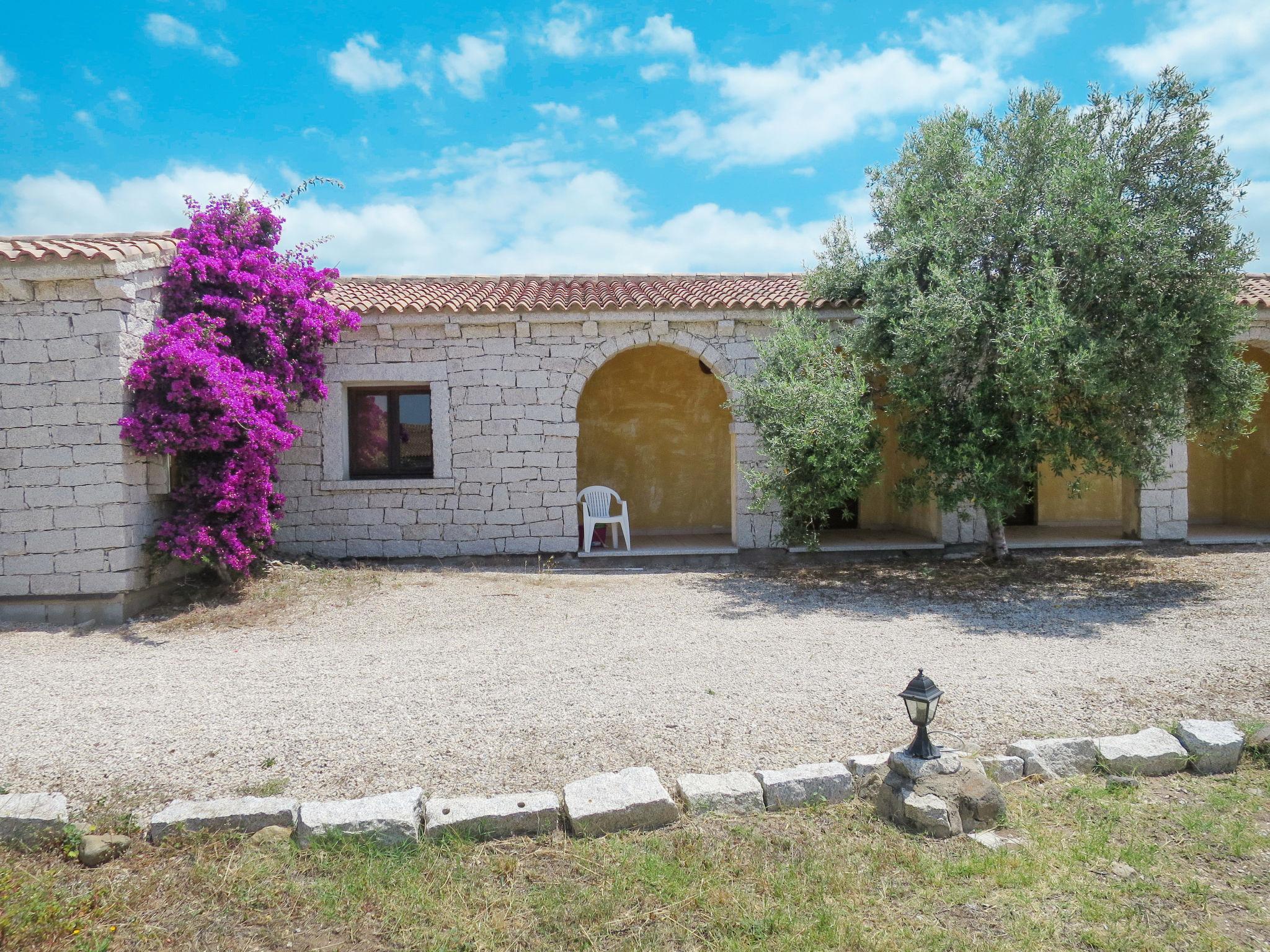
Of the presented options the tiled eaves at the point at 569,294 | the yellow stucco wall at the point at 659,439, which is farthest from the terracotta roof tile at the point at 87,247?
the yellow stucco wall at the point at 659,439

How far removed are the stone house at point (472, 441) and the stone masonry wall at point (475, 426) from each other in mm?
25

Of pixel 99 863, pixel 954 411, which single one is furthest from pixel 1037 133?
pixel 99 863

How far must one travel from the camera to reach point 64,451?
23.3ft

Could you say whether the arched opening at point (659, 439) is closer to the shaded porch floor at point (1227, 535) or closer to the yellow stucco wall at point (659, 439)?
the yellow stucco wall at point (659, 439)

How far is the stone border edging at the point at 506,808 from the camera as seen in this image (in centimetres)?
326

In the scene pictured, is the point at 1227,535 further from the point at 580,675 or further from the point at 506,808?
the point at 506,808

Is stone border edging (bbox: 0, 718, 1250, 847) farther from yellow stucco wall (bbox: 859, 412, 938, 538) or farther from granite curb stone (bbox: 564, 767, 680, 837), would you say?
yellow stucco wall (bbox: 859, 412, 938, 538)

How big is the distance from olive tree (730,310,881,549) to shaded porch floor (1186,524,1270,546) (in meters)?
5.26

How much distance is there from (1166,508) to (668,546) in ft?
21.6

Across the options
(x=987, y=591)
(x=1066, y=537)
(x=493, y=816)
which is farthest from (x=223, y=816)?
(x=1066, y=537)

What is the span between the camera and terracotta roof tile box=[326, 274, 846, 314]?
31.4 feet

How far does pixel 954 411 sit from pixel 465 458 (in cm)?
573

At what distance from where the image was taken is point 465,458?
976cm

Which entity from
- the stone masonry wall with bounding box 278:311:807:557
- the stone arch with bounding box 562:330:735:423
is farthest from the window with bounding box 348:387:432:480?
the stone arch with bounding box 562:330:735:423
